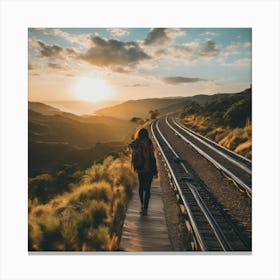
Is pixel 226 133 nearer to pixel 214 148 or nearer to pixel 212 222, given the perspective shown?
pixel 214 148

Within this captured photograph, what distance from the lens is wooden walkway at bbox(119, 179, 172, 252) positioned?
5957 millimetres

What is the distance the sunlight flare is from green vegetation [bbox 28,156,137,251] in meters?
1.31

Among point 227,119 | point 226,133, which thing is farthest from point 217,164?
point 227,119

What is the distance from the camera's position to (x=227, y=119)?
8125 mm

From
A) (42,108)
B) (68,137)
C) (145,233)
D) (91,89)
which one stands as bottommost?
(145,233)

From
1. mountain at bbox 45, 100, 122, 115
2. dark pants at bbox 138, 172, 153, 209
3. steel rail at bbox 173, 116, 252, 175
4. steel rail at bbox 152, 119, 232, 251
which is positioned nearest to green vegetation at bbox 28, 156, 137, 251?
dark pants at bbox 138, 172, 153, 209

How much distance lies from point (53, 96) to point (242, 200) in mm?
4142

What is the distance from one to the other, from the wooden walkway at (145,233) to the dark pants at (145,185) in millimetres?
254

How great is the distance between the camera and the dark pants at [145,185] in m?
6.36

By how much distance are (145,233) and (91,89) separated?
3.01m

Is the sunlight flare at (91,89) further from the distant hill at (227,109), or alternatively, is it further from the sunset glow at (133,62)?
the distant hill at (227,109)
